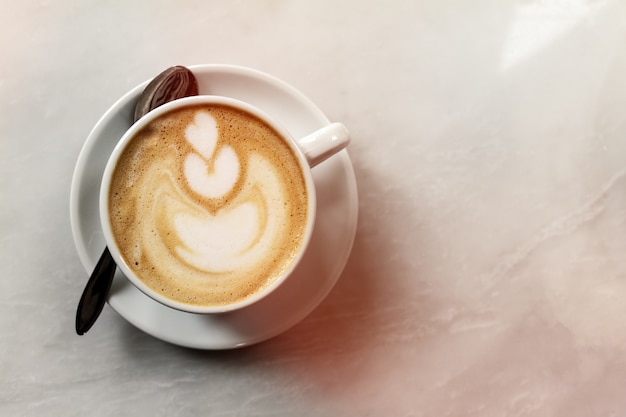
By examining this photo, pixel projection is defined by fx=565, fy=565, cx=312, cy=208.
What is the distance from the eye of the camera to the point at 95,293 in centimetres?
96

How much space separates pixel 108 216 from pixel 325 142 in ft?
1.15

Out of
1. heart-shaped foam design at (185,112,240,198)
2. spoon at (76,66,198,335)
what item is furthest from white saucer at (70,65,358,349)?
heart-shaped foam design at (185,112,240,198)

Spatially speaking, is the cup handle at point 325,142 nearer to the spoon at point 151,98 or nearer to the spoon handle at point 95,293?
the spoon at point 151,98

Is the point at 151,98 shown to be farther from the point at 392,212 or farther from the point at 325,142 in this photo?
the point at 392,212

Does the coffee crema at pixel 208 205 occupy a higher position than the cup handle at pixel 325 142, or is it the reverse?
the cup handle at pixel 325 142

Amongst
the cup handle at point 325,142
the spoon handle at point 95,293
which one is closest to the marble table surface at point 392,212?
the spoon handle at point 95,293

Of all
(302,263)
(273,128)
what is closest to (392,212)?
(302,263)

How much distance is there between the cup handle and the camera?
0.89 meters

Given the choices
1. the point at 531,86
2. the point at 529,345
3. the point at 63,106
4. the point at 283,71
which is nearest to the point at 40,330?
the point at 63,106

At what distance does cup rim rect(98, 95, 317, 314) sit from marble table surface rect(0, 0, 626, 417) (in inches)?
9.7

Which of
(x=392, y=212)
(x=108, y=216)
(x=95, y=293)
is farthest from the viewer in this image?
(x=392, y=212)

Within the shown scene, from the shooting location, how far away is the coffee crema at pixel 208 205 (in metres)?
0.88

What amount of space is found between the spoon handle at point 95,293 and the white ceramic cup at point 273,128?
100mm

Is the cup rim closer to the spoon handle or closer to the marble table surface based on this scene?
the spoon handle
